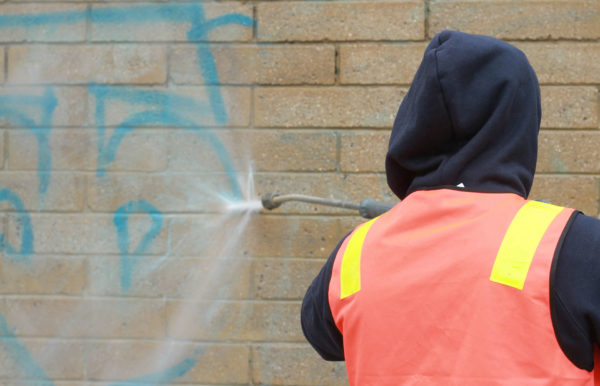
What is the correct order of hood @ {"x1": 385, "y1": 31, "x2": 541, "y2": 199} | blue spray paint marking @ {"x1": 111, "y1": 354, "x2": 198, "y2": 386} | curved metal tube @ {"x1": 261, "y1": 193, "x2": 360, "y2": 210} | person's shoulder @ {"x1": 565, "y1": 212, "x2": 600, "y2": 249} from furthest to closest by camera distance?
1. blue spray paint marking @ {"x1": 111, "y1": 354, "x2": 198, "y2": 386}
2. curved metal tube @ {"x1": 261, "y1": 193, "x2": 360, "y2": 210}
3. hood @ {"x1": 385, "y1": 31, "x2": 541, "y2": 199}
4. person's shoulder @ {"x1": 565, "y1": 212, "x2": 600, "y2": 249}

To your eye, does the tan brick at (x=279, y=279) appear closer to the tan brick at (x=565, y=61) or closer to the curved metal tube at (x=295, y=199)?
the curved metal tube at (x=295, y=199)

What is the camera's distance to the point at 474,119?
64.1 inches

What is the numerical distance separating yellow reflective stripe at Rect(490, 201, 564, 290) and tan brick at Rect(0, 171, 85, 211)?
1.97 metres

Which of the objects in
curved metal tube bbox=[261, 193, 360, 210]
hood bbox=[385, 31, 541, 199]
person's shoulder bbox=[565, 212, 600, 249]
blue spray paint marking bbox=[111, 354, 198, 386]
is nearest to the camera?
person's shoulder bbox=[565, 212, 600, 249]

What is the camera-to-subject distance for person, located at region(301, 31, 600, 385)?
1429 mm

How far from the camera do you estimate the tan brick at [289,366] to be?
2914mm

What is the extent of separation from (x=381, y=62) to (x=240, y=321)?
3.77ft

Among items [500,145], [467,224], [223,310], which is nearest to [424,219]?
[467,224]

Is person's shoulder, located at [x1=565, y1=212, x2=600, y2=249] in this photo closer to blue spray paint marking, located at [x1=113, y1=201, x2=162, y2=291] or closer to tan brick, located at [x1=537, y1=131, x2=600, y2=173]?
tan brick, located at [x1=537, y1=131, x2=600, y2=173]

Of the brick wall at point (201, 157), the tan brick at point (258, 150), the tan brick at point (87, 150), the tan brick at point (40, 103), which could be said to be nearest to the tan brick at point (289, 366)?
the brick wall at point (201, 157)

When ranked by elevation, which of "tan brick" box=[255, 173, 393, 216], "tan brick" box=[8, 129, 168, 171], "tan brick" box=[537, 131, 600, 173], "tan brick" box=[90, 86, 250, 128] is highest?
"tan brick" box=[90, 86, 250, 128]

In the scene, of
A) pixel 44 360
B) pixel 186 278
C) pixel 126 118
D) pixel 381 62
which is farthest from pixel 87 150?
pixel 381 62

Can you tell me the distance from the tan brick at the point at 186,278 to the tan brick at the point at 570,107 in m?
1.30

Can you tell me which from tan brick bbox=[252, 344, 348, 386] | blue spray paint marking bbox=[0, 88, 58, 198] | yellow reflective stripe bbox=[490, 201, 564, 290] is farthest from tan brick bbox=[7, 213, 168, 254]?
yellow reflective stripe bbox=[490, 201, 564, 290]
